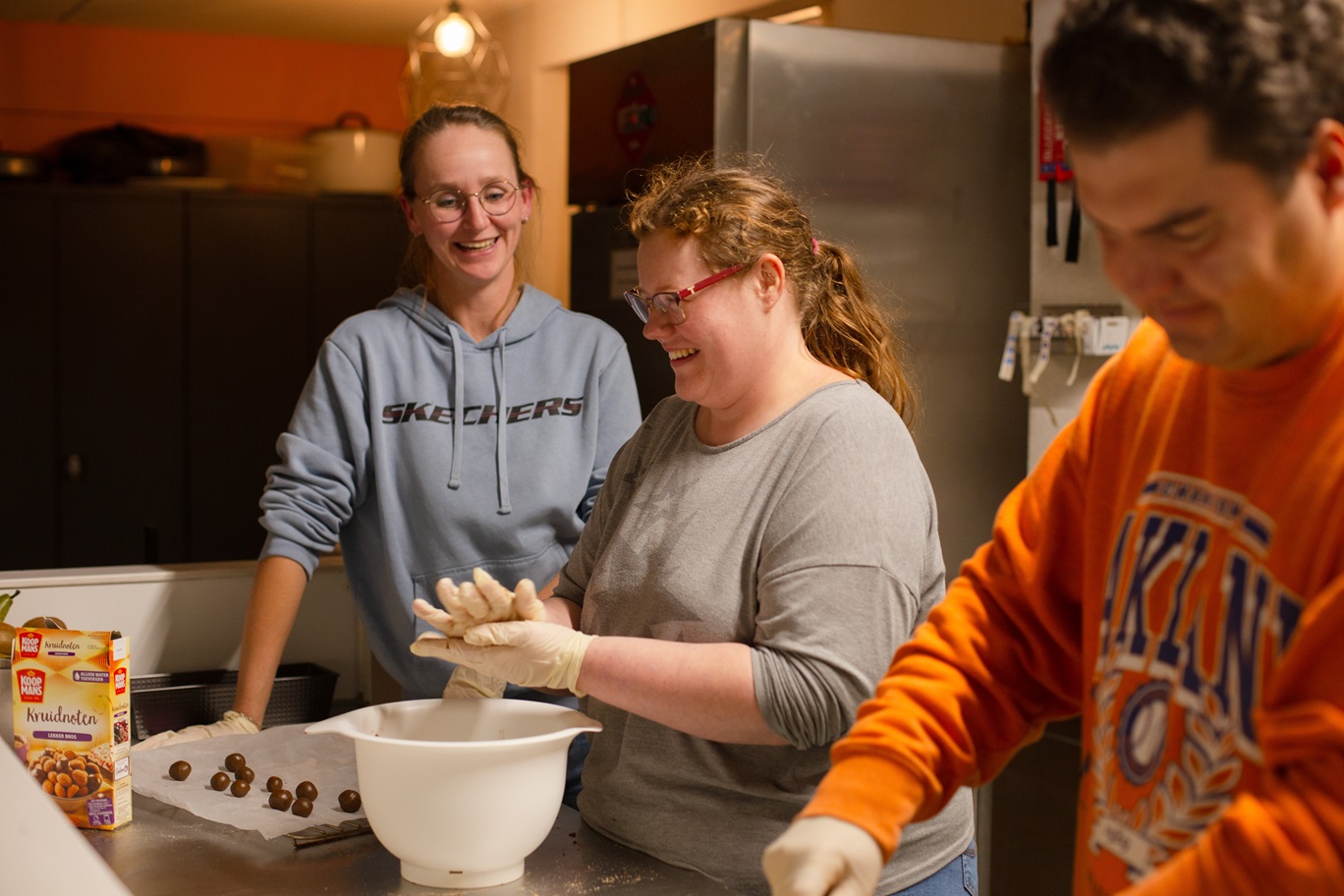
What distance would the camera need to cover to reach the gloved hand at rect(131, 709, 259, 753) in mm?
1624

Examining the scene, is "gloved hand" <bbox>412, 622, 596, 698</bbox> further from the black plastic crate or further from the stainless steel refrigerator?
the stainless steel refrigerator

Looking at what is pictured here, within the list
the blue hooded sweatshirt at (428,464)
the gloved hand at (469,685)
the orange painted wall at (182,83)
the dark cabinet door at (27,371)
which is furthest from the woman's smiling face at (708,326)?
the orange painted wall at (182,83)

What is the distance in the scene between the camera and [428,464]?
1929mm

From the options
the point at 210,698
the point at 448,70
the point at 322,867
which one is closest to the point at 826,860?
the point at 322,867

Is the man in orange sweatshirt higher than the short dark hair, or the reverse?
the short dark hair

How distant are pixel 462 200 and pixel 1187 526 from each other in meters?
1.40

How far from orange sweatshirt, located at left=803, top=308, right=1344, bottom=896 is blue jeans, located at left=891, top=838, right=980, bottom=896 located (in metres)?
0.33

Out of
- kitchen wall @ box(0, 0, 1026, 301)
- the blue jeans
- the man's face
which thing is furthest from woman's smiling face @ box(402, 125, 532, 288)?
kitchen wall @ box(0, 0, 1026, 301)

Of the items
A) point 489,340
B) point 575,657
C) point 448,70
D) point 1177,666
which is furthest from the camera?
point 448,70

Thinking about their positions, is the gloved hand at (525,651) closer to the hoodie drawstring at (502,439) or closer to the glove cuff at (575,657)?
the glove cuff at (575,657)

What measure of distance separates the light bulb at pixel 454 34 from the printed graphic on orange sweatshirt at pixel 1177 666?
354cm

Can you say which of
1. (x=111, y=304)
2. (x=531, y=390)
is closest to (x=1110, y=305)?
(x=531, y=390)

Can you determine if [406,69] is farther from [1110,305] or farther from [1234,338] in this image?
[1234,338]

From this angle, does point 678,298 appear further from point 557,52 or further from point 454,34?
point 557,52
